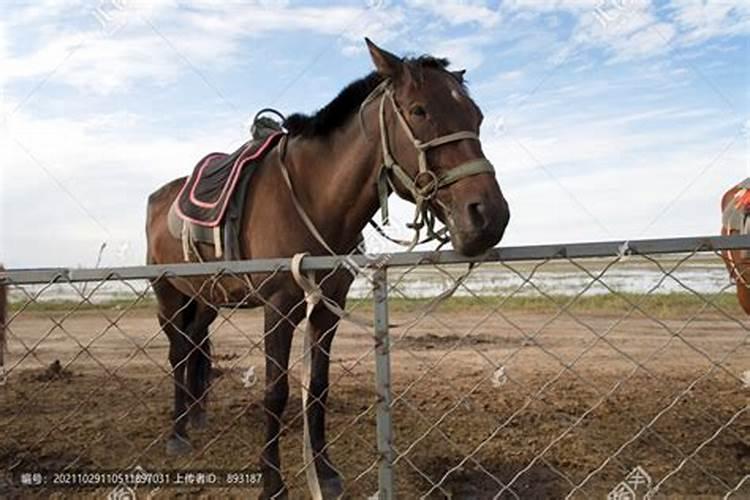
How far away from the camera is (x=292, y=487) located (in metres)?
3.80

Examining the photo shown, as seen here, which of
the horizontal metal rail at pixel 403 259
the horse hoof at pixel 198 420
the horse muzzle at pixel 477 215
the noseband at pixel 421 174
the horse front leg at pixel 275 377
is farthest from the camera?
the horse hoof at pixel 198 420

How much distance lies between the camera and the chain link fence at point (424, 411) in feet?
7.13

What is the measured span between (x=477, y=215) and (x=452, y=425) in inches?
109

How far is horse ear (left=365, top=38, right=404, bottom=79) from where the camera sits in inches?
118

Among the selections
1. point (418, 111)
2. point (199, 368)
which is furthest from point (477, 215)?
point (199, 368)

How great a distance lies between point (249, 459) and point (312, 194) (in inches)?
74.6

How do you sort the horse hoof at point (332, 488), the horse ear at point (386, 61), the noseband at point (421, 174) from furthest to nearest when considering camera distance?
the horse hoof at point (332, 488) < the horse ear at point (386, 61) < the noseband at point (421, 174)

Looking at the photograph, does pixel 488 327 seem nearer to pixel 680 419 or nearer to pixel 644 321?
pixel 644 321

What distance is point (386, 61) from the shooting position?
301cm

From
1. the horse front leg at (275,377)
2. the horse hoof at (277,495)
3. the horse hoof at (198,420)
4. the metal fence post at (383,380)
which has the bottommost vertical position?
the horse hoof at (198,420)

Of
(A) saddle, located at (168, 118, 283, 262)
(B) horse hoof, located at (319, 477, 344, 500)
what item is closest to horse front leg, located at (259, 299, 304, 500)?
(B) horse hoof, located at (319, 477, 344, 500)

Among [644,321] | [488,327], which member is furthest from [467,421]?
[644,321]

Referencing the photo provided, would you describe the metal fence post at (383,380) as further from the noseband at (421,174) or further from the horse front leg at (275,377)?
the horse front leg at (275,377)

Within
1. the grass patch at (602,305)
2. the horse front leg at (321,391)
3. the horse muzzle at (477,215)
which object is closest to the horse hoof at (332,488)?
the horse front leg at (321,391)
